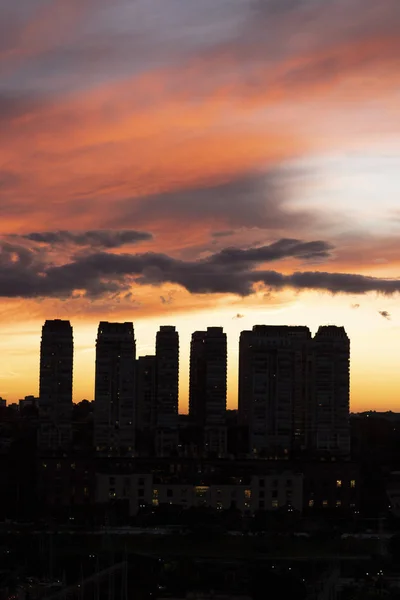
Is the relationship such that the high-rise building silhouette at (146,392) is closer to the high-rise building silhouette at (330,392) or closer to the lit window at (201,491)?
the high-rise building silhouette at (330,392)

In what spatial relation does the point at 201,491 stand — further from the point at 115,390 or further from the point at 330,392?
the point at 330,392

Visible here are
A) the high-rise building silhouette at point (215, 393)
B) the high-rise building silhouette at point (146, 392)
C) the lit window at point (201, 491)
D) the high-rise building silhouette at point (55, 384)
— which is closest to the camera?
the lit window at point (201, 491)

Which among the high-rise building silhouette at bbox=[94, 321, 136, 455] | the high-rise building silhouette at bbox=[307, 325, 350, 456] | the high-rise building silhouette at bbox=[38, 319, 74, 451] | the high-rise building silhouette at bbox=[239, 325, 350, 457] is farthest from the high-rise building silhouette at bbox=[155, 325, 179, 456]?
the high-rise building silhouette at bbox=[307, 325, 350, 456]

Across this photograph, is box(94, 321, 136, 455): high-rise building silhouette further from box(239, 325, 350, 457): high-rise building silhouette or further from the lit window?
box(239, 325, 350, 457): high-rise building silhouette

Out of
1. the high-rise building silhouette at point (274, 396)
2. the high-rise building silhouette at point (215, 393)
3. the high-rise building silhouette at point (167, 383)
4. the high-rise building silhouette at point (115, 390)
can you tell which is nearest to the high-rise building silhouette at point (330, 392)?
the high-rise building silhouette at point (274, 396)

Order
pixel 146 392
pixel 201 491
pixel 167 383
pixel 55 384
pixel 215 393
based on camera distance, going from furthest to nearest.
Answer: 1. pixel 146 392
2. pixel 167 383
3. pixel 215 393
4. pixel 55 384
5. pixel 201 491

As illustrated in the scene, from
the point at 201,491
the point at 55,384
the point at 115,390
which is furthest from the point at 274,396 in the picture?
the point at 55,384
